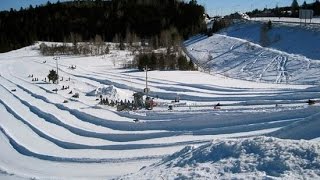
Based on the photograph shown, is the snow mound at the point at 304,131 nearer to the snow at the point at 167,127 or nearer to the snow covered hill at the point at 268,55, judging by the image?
the snow at the point at 167,127

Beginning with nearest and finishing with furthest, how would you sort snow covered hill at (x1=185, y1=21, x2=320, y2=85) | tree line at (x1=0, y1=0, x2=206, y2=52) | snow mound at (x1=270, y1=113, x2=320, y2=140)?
snow mound at (x1=270, y1=113, x2=320, y2=140)
snow covered hill at (x1=185, y1=21, x2=320, y2=85)
tree line at (x1=0, y1=0, x2=206, y2=52)

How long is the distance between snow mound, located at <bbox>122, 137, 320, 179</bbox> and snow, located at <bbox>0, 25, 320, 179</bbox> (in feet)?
0.07

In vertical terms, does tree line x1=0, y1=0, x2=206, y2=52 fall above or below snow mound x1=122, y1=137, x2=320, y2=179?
above

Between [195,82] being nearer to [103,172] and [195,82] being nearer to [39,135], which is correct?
[39,135]

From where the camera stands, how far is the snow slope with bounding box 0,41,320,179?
15.9 metres

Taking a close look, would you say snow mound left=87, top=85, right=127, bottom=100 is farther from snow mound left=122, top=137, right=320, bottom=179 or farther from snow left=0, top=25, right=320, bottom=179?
snow mound left=122, top=137, right=320, bottom=179

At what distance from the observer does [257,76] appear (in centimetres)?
3562

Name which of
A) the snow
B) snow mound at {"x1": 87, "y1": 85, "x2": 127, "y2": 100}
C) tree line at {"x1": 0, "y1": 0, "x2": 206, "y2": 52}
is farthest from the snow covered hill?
tree line at {"x1": 0, "y1": 0, "x2": 206, "y2": 52}

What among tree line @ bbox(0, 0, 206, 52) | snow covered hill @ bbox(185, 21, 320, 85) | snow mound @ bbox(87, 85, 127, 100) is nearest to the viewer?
snow mound @ bbox(87, 85, 127, 100)

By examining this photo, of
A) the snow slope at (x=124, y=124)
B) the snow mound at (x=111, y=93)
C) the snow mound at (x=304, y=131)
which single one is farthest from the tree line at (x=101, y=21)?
the snow mound at (x=304, y=131)

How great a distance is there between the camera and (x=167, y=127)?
19516 millimetres

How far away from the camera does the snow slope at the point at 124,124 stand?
1592 cm

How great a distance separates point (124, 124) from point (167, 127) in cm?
212

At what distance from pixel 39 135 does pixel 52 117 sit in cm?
290
